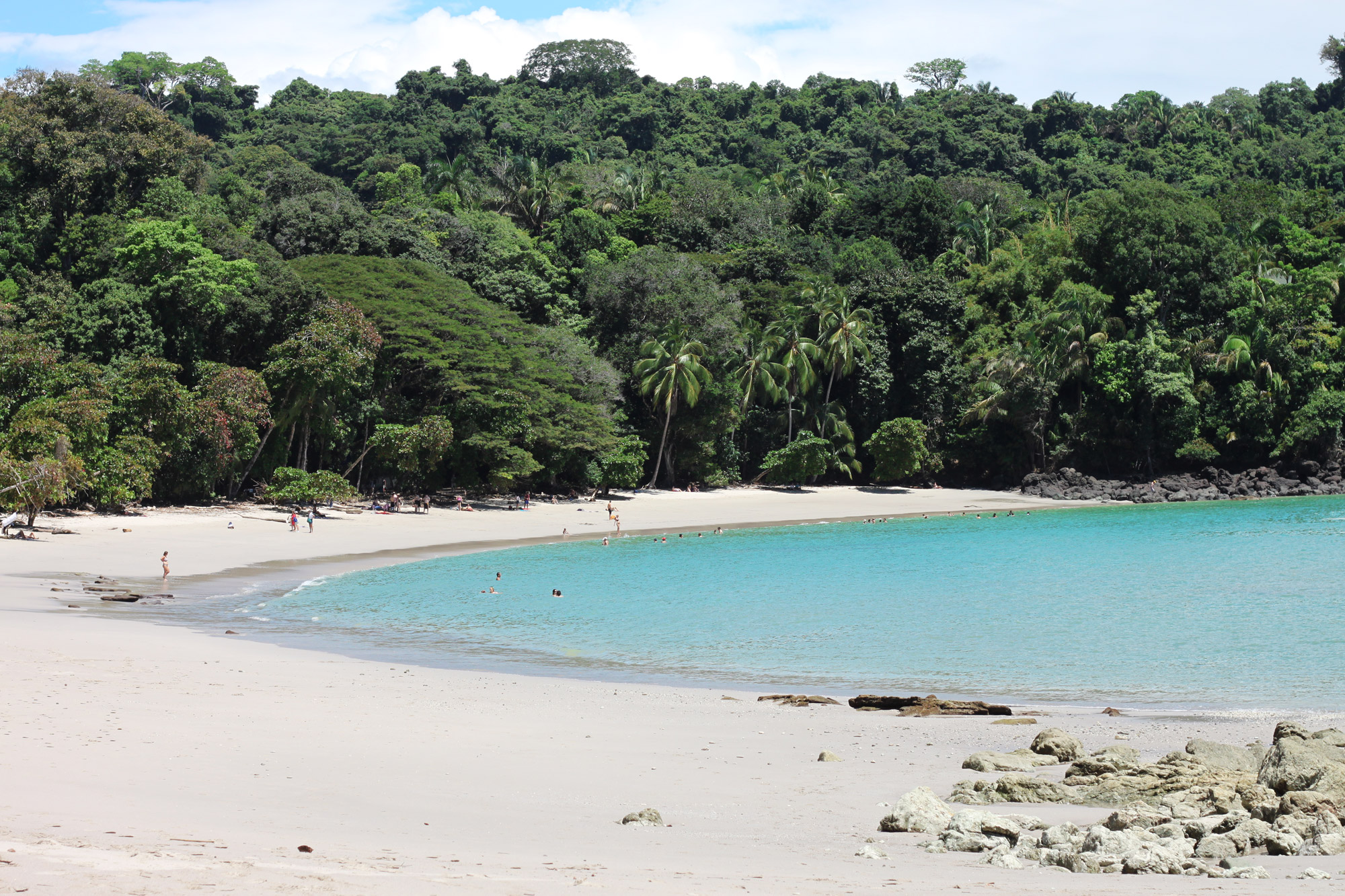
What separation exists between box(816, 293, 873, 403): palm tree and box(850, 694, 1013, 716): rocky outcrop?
44533 mm

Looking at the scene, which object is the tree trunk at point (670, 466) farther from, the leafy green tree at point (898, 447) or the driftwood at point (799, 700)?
the driftwood at point (799, 700)

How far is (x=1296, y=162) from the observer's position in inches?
3113

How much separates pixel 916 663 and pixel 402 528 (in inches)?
917

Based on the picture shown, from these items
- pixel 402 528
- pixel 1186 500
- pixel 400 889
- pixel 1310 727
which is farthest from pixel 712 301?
pixel 400 889

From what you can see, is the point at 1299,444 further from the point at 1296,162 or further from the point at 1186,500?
the point at 1296,162

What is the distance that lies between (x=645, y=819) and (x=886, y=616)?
15.4 metres

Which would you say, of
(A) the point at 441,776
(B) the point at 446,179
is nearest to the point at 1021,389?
(B) the point at 446,179

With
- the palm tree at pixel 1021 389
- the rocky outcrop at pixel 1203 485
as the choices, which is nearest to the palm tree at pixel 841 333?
the palm tree at pixel 1021 389

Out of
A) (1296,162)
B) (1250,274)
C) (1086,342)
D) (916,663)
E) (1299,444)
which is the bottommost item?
(916,663)

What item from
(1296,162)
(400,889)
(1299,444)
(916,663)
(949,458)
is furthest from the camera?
(1296,162)

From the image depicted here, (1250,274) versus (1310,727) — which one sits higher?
(1250,274)

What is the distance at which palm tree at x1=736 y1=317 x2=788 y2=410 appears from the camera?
5588cm

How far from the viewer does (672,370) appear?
5034 centimetres

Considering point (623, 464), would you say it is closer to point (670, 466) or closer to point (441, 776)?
point (670, 466)
